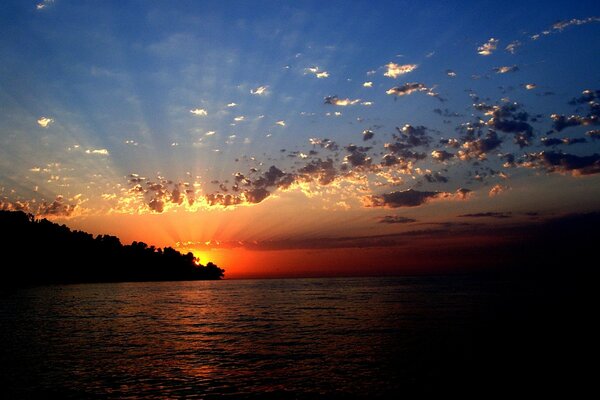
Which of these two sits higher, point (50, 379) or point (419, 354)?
point (50, 379)

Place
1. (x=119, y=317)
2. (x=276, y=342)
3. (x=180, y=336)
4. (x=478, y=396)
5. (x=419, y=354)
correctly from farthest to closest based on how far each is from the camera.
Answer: (x=119, y=317), (x=180, y=336), (x=276, y=342), (x=419, y=354), (x=478, y=396)

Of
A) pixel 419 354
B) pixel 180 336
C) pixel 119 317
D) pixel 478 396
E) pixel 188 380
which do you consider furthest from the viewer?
pixel 119 317

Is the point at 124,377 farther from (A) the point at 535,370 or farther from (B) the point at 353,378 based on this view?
(A) the point at 535,370

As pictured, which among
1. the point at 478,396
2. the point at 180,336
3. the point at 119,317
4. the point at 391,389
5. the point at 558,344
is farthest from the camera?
the point at 119,317

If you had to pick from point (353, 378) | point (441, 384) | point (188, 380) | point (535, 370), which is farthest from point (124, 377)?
point (535, 370)

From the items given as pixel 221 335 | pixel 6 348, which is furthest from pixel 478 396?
pixel 6 348

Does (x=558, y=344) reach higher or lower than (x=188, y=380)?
lower

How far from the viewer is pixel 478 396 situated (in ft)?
70.8

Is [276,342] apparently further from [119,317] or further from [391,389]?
[119,317]

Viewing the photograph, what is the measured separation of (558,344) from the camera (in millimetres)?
35812

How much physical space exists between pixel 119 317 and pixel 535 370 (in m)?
56.7

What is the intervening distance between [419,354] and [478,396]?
11.2 metres

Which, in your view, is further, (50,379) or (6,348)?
(6,348)

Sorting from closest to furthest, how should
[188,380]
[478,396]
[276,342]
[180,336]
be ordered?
[478,396]
[188,380]
[276,342]
[180,336]
